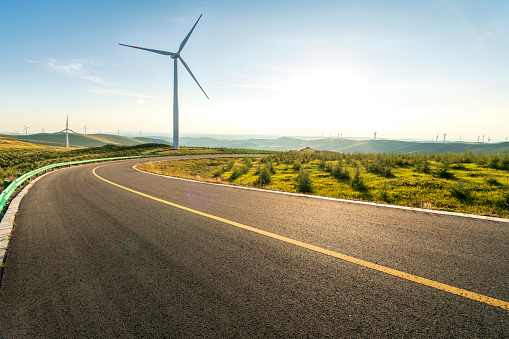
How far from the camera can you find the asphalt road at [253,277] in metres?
2.28

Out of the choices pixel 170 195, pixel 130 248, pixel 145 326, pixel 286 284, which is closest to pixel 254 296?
pixel 286 284

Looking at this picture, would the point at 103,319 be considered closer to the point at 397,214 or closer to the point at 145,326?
the point at 145,326

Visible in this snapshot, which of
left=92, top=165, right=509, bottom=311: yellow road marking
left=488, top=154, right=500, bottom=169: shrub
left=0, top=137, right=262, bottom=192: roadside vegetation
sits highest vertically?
left=488, top=154, right=500, bottom=169: shrub

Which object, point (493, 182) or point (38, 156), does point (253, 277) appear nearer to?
point (493, 182)

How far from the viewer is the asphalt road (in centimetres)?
228

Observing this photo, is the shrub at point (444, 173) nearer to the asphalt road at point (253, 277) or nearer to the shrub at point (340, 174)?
the shrub at point (340, 174)

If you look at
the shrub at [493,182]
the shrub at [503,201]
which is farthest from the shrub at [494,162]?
the shrub at [503,201]

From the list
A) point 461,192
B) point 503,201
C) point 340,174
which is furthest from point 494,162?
point 340,174

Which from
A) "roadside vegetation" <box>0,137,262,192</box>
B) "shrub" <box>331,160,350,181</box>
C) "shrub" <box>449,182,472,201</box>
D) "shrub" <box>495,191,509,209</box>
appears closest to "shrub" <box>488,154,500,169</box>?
"shrub" <box>449,182,472,201</box>

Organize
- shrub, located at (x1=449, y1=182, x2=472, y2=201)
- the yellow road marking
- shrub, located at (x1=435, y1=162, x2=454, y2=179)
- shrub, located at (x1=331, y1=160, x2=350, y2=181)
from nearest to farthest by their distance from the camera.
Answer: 1. the yellow road marking
2. shrub, located at (x1=449, y1=182, x2=472, y2=201)
3. shrub, located at (x1=435, y1=162, x2=454, y2=179)
4. shrub, located at (x1=331, y1=160, x2=350, y2=181)

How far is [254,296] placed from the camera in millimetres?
2697

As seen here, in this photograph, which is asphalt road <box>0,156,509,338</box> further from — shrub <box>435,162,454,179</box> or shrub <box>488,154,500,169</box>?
shrub <box>488,154,500,169</box>

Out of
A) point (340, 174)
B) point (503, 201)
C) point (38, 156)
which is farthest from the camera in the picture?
point (38, 156)

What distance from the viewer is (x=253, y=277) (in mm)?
3076
